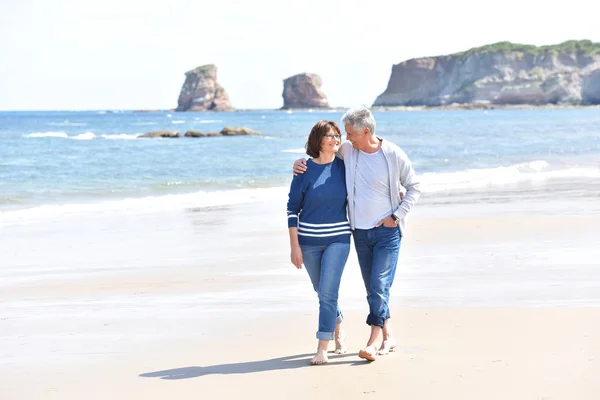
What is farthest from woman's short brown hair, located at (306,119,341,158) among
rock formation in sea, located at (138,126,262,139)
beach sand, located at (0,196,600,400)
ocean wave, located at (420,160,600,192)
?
rock formation in sea, located at (138,126,262,139)

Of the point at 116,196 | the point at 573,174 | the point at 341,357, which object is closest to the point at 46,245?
the point at 341,357

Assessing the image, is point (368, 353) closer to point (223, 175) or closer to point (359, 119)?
point (359, 119)

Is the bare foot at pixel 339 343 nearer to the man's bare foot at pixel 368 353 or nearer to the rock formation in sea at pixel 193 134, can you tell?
the man's bare foot at pixel 368 353

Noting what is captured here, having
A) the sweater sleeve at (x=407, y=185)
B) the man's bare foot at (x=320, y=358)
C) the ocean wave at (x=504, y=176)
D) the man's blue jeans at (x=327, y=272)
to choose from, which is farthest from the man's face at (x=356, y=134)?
the ocean wave at (x=504, y=176)

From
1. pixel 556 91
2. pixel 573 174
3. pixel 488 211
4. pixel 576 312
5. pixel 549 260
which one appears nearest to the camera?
pixel 576 312

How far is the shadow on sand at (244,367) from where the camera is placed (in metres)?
5.32

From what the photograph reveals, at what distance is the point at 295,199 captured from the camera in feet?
18.2

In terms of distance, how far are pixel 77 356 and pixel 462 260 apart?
4878 mm

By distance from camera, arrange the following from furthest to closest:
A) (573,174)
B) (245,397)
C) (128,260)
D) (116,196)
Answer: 1. (573,174)
2. (116,196)
3. (128,260)
4. (245,397)

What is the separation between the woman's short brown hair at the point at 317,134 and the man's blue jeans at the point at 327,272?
2.03ft

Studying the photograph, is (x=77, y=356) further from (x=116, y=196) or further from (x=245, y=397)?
(x=116, y=196)

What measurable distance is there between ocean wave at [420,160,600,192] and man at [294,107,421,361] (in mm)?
13819

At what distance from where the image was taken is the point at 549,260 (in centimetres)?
916

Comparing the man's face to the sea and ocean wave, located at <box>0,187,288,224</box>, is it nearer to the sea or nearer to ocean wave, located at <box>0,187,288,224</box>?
ocean wave, located at <box>0,187,288,224</box>
